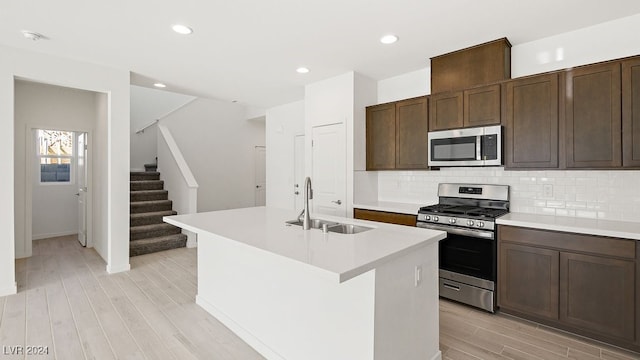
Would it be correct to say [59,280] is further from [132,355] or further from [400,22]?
[400,22]

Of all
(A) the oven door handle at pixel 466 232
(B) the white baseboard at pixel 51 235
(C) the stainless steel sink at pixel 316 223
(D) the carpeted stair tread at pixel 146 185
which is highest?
(D) the carpeted stair tread at pixel 146 185

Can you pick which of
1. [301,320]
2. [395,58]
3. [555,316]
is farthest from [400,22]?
[555,316]

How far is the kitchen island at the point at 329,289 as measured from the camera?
1607 millimetres

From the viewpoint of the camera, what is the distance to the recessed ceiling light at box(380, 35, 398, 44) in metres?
2.96

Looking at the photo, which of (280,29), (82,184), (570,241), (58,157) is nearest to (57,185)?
(58,157)

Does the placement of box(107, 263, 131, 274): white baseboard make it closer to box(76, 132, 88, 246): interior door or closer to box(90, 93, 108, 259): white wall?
box(90, 93, 108, 259): white wall

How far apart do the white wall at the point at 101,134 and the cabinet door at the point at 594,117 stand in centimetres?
482

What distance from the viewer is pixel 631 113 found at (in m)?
2.36

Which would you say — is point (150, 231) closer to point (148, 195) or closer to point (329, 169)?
point (148, 195)

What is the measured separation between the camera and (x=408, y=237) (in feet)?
6.48

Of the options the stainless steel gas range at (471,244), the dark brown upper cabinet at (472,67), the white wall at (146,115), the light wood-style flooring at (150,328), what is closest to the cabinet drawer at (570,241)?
the stainless steel gas range at (471,244)

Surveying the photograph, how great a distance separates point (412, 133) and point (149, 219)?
180 inches

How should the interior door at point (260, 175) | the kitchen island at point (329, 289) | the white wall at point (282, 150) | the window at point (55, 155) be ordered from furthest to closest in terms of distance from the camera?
the interior door at point (260, 175) < the window at point (55, 155) < the white wall at point (282, 150) < the kitchen island at point (329, 289)

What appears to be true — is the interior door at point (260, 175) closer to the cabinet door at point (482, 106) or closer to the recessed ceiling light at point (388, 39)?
the recessed ceiling light at point (388, 39)
